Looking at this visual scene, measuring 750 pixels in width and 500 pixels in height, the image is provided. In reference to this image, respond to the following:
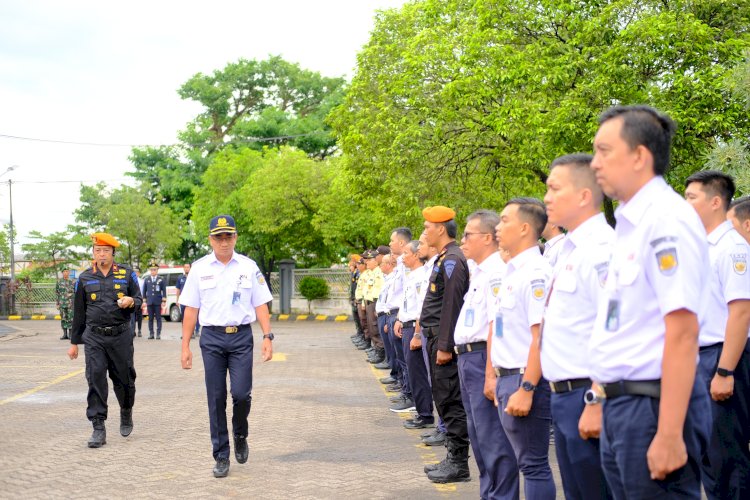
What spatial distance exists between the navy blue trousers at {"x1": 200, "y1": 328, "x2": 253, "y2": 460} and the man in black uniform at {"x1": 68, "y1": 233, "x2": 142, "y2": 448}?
188 cm

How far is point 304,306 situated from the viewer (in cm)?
3866

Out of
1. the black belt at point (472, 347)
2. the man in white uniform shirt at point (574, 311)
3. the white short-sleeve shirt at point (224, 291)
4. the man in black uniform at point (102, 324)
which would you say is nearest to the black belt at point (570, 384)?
the man in white uniform shirt at point (574, 311)

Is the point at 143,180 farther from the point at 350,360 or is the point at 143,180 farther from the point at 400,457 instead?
the point at 400,457

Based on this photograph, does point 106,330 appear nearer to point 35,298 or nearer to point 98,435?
point 98,435

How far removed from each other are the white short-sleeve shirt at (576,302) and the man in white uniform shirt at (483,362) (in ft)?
4.38

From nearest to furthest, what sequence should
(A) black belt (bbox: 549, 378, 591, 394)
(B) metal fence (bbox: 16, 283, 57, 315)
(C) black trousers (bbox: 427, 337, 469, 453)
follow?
(A) black belt (bbox: 549, 378, 591, 394) < (C) black trousers (bbox: 427, 337, 469, 453) < (B) metal fence (bbox: 16, 283, 57, 315)

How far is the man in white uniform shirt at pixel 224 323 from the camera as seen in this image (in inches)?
308

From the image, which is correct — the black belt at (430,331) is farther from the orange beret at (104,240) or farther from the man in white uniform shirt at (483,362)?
the orange beret at (104,240)

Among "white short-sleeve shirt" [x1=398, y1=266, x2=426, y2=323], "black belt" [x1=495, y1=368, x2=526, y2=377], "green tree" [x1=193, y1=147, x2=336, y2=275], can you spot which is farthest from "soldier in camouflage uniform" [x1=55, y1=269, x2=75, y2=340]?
"black belt" [x1=495, y1=368, x2=526, y2=377]

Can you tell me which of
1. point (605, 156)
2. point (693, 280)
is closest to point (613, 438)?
point (693, 280)

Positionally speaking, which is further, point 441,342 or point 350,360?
point 350,360

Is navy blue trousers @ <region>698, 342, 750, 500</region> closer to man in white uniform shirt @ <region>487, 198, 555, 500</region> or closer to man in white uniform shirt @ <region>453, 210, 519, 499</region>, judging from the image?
man in white uniform shirt @ <region>487, 198, 555, 500</region>

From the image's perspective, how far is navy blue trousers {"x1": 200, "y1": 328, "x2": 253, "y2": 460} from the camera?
7758 mm

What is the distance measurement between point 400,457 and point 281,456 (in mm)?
1147
